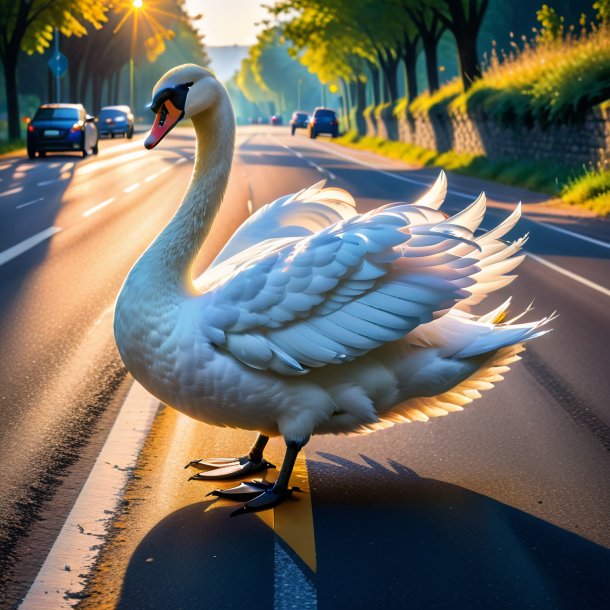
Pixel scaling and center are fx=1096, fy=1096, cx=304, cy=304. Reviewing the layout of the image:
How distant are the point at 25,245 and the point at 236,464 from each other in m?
9.13

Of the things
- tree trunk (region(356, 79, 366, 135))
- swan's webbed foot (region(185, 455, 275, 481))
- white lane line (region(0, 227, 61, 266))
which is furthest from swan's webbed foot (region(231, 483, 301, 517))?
tree trunk (region(356, 79, 366, 135))

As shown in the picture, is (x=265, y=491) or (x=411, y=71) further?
(x=411, y=71)

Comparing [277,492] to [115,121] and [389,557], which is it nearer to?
[389,557]

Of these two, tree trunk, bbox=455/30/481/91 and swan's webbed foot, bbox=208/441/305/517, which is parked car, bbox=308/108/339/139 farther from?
swan's webbed foot, bbox=208/441/305/517

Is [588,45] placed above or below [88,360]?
above

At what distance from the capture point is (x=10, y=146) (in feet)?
132

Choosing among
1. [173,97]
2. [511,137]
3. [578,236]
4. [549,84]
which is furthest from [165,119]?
[511,137]

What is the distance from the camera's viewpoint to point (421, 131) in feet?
150

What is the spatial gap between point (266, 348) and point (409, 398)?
69cm

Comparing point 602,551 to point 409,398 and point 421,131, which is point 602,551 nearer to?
point 409,398

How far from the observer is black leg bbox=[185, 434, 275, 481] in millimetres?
4641

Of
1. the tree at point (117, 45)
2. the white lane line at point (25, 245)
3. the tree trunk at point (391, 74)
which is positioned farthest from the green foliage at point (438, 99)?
the white lane line at point (25, 245)

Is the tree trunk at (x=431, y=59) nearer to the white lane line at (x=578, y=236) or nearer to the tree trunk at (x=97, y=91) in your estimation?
the white lane line at (x=578, y=236)

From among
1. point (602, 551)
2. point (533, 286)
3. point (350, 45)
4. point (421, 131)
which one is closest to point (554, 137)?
point (533, 286)
